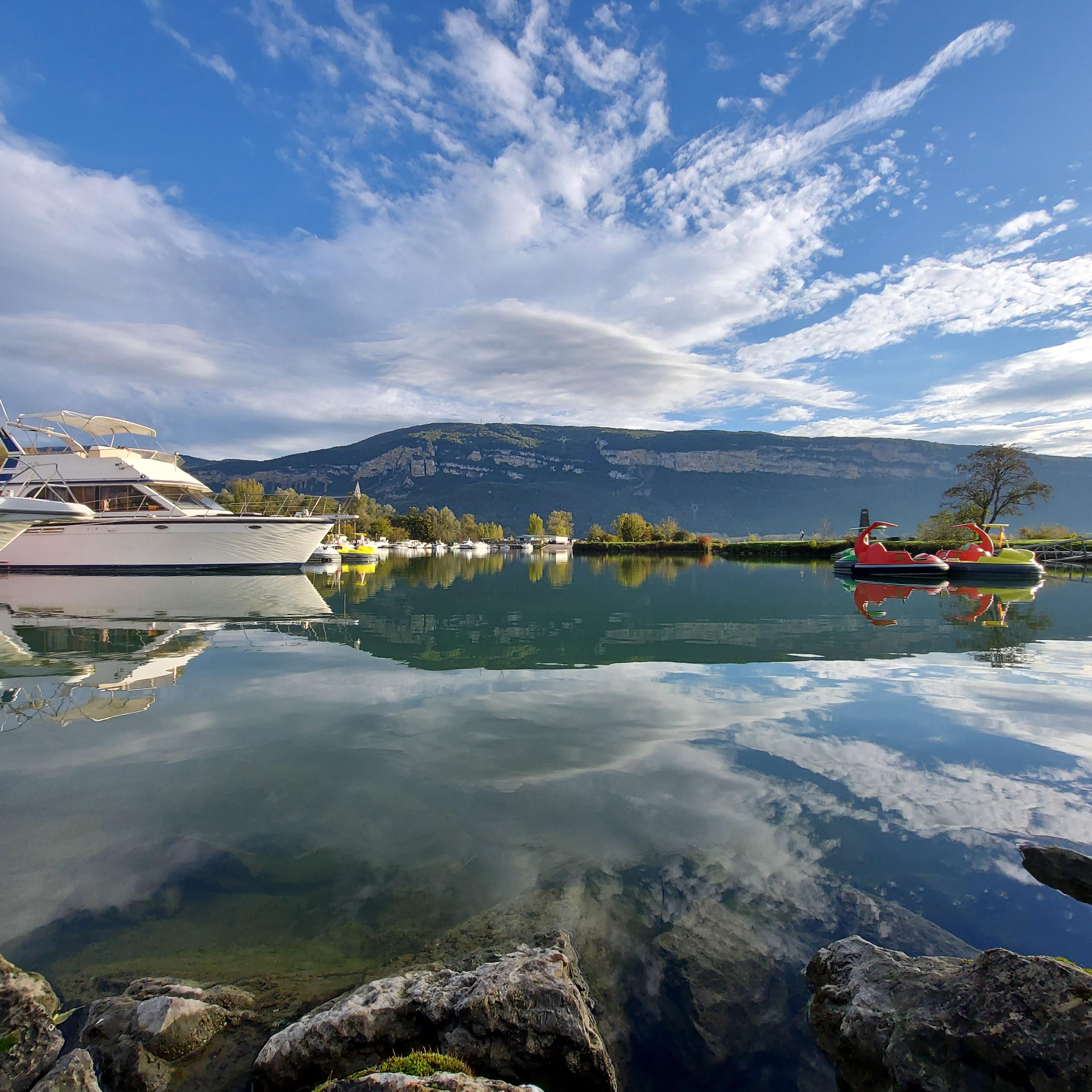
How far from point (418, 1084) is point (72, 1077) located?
1.63m

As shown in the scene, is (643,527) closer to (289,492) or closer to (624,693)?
(289,492)

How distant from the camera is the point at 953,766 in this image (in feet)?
21.2

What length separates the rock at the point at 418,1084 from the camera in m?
2.27

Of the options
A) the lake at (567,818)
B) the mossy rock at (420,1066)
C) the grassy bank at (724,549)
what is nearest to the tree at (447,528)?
the grassy bank at (724,549)

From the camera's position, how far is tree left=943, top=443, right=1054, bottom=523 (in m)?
56.6

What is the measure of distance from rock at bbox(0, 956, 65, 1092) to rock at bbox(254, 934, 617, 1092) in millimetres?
1036

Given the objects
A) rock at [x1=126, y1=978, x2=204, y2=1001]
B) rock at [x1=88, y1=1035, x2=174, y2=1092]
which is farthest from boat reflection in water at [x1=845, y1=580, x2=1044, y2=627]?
rock at [x1=88, y1=1035, x2=174, y2=1092]

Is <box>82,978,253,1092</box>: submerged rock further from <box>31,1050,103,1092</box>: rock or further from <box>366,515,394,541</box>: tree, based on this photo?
<box>366,515,394,541</box>: tree

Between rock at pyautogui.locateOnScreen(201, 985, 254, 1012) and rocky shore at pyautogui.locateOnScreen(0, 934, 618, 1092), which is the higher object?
rocky shore at pyautogui.locateOnScreen(0, 934, 618, 1092)

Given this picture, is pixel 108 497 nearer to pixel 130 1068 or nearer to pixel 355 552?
pixel 355 552

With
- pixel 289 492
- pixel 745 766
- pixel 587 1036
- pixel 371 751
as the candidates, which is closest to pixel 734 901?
pixel 587 1036

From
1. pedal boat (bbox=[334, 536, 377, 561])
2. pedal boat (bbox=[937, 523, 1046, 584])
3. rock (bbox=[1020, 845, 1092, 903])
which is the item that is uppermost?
pedal boat (bbox=[937, 523, 1046, 584])

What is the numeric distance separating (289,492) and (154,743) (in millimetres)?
35076

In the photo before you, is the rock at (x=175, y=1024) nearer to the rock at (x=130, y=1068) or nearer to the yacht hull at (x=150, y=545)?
the rock at (x=130, y=1068)
